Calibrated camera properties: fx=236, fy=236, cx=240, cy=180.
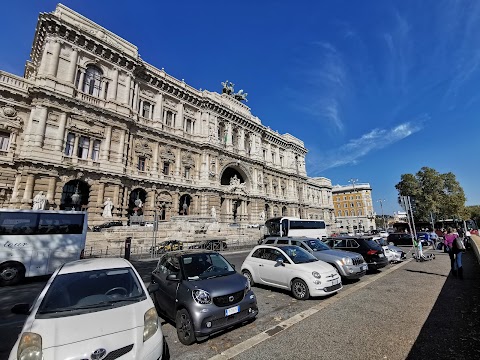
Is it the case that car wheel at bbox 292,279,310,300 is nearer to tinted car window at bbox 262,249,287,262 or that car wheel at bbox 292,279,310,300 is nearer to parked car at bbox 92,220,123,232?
tinted car window at bbox 262,249,287,262

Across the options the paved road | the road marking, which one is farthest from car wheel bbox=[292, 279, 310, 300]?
the road marking

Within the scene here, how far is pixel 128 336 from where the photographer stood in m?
3.08

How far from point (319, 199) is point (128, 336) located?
2680 inches

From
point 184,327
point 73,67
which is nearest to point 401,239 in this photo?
point 184,327

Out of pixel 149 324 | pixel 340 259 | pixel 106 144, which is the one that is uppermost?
pixel 106 144

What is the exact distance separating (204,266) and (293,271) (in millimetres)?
3044

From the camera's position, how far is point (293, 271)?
23.7ft

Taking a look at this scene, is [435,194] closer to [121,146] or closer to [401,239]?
[401,239]

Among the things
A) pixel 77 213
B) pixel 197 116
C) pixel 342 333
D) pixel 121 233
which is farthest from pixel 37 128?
pixel 342 333

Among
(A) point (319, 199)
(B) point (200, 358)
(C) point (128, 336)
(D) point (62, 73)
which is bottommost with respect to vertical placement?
(B) point (200, 358)

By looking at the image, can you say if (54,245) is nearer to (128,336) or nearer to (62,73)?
(128,336)

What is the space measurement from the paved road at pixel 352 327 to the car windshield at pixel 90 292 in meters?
1.47

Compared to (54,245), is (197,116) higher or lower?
higher

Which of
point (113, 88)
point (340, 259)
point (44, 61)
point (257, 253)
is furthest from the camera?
point (113, 88)
